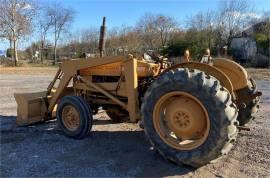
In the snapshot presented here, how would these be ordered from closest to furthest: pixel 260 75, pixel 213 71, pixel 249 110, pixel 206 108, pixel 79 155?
pixel 206 108, pixel 213 71, pixel 79 155, pixel 249 110, pixel 260 75

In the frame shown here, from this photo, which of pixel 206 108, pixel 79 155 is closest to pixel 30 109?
pixel 79 155

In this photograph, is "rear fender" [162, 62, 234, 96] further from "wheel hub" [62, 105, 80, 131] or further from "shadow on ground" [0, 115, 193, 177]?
"wheel hub" [62, 105, 80, 131]

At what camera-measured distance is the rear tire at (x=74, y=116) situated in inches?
250

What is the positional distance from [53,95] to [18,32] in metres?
33.6

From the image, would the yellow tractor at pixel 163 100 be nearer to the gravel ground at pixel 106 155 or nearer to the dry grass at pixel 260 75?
Answer: the gravel ground at pixel 106 155

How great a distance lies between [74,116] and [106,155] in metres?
1.35

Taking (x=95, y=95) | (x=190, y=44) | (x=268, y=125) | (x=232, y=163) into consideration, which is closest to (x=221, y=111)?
(x=232, y=163)

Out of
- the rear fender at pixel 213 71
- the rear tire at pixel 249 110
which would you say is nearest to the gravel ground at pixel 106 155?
the rear tire at pixel 249 110

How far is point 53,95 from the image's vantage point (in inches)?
290

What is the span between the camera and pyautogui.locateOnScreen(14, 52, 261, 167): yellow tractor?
461cm

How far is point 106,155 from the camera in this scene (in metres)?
5.52

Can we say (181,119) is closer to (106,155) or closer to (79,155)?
(106,155)

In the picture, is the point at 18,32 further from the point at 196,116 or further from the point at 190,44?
the point at 196,116

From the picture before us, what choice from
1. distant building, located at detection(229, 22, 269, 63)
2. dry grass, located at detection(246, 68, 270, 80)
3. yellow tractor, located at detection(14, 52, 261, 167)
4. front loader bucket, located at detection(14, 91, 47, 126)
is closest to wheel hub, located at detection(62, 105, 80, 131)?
yellow tractor, located at detection(14, 52, 261, 167)
